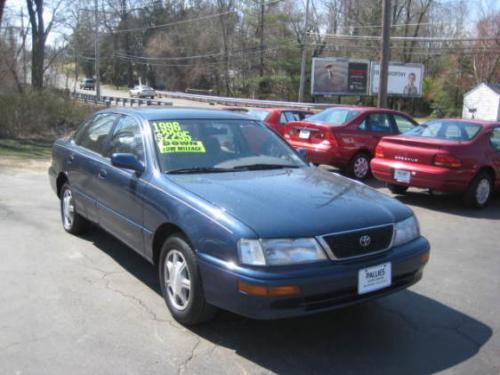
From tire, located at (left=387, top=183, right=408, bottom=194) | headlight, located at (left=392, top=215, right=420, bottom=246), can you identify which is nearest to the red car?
tire, located at (left=387, top=183, right=408, bottom=194)

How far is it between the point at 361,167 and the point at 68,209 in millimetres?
6669

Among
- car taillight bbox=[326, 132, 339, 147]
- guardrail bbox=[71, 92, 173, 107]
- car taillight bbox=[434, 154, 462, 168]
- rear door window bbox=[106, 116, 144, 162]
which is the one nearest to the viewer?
rear door window bbox=[106, 116, 144, 162]

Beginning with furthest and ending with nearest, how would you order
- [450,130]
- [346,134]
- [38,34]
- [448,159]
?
[38,34] < [346,134] < [450,130] < [448,159]

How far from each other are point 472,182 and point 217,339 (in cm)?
597

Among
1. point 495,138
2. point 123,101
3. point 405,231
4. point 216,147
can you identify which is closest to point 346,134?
point 495,138

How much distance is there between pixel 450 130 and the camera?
8.80m

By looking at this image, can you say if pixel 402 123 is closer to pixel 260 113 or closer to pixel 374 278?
pixel 260 113

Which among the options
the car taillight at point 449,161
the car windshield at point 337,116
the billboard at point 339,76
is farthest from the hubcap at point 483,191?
the billboard at point 339,76

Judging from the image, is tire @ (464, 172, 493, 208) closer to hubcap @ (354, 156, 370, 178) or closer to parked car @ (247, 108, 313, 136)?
hubcap @ (354, 156, 370, 178)

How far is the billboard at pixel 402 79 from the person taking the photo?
49219mm

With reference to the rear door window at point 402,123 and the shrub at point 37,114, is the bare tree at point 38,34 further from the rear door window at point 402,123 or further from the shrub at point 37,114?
the rear door window at point 402,123

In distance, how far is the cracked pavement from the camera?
3.49 m

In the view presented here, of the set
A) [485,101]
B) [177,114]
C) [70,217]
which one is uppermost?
[485,101]

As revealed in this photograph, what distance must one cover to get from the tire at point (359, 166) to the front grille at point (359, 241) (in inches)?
289
